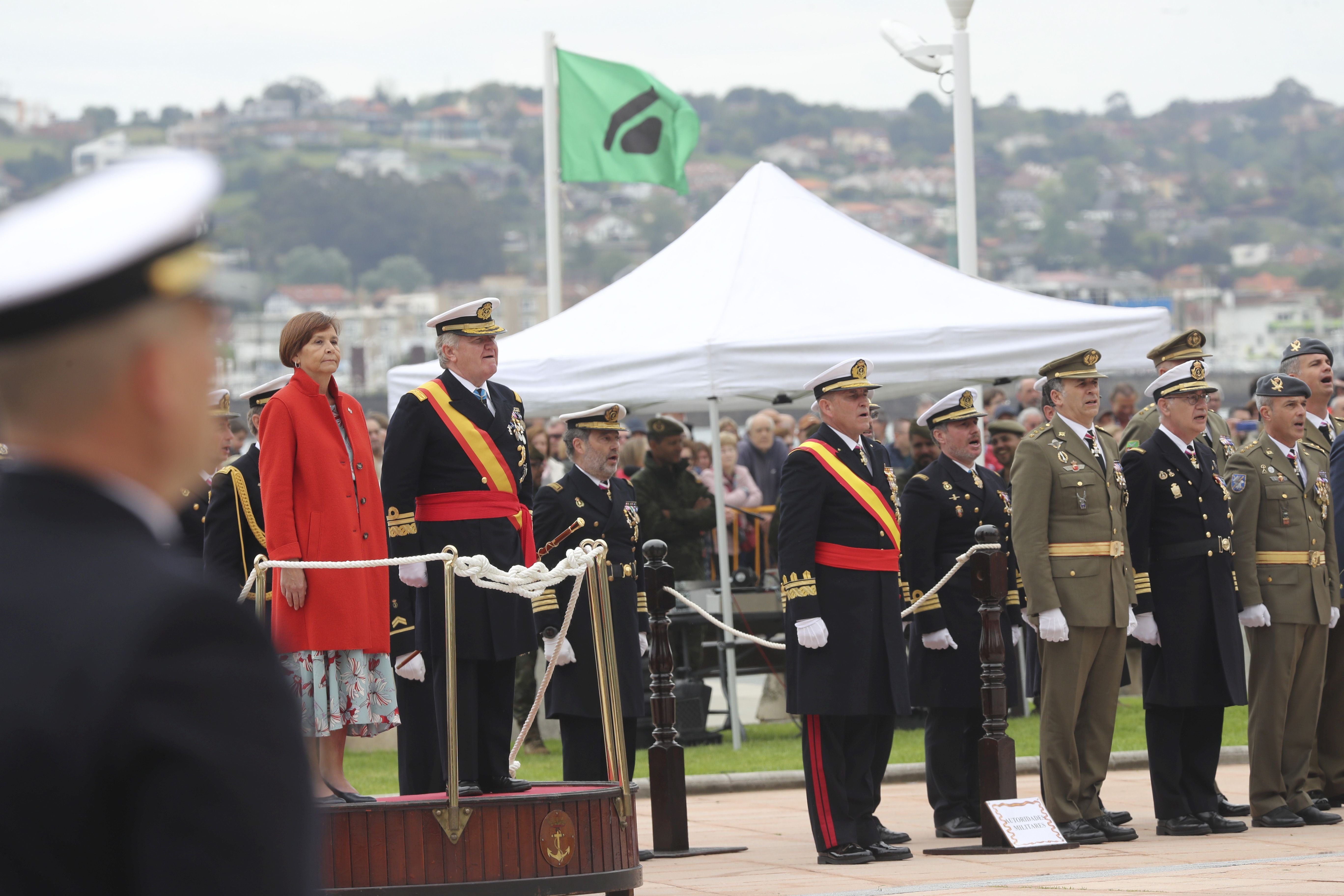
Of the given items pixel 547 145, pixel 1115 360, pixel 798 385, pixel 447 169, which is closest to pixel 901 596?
pixel 798 385

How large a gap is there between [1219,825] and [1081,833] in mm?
792

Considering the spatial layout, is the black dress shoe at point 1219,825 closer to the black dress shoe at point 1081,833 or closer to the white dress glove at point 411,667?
the black dress shoe at point 1081,833

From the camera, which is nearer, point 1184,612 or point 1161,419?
point 1184,612

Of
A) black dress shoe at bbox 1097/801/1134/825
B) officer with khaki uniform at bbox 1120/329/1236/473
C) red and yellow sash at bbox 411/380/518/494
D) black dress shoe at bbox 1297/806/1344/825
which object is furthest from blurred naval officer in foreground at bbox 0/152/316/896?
black dress shoe at bbox 1297/806/1344/825

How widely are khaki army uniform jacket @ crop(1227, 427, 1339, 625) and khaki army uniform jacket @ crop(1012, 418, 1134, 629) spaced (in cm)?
90

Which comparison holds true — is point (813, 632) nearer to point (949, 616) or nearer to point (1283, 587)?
point (949, 616)

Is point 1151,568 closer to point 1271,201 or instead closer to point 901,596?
point 901,596

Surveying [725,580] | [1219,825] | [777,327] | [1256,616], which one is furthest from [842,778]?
[777,327]

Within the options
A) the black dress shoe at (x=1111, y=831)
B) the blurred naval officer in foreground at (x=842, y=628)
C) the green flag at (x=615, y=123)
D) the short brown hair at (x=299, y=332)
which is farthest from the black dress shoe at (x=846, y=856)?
the green flag at (x=615, y=123)

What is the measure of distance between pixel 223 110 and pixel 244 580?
197387 mm

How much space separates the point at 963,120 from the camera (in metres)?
14.7

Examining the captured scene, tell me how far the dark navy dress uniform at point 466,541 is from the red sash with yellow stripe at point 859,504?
4.92 ft

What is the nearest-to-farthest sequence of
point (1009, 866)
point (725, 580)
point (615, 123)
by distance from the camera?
point (1009, 866) → point (725, 580) → point (615, 123)

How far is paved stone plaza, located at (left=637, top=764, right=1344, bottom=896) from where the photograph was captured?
21.8ft
